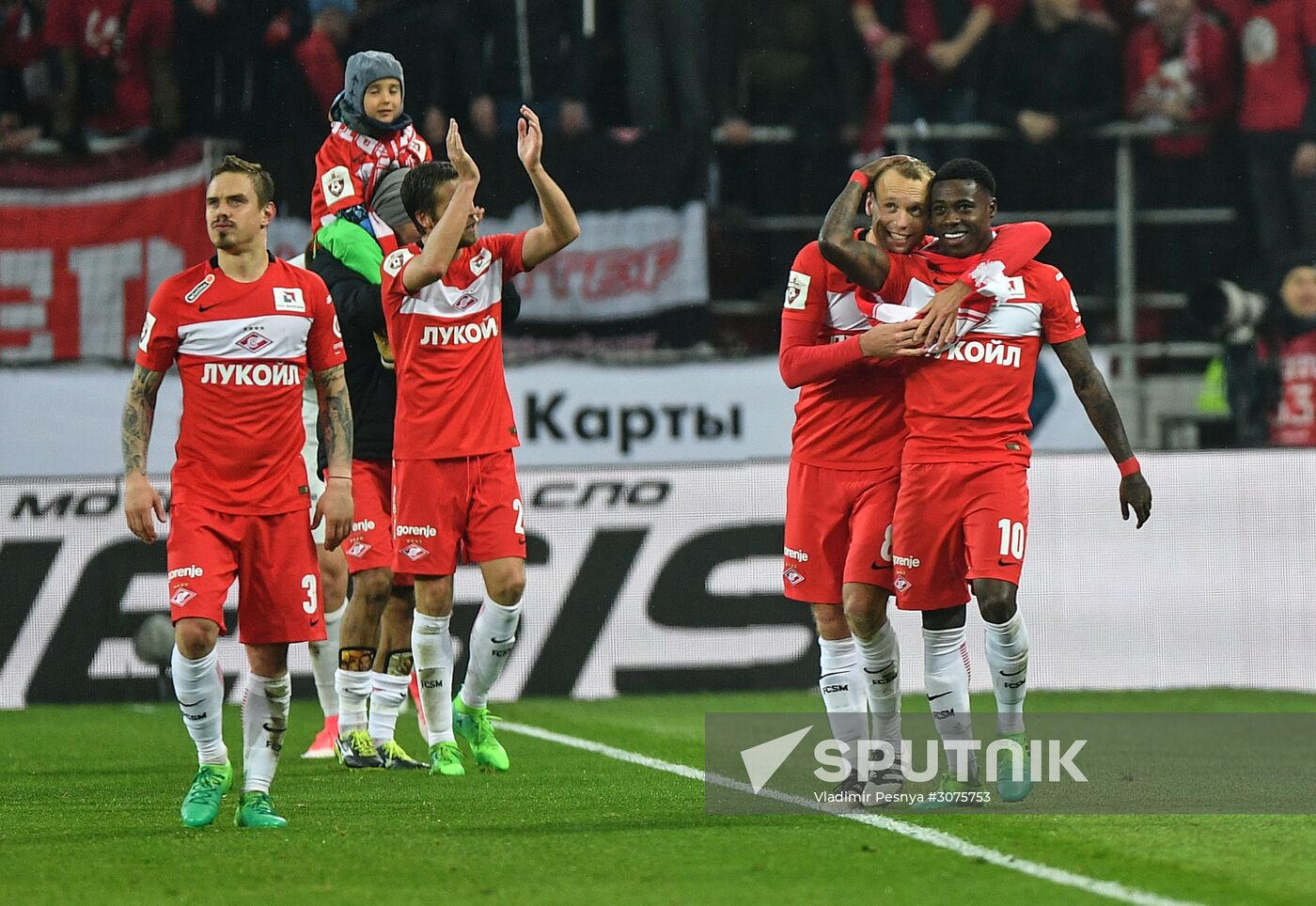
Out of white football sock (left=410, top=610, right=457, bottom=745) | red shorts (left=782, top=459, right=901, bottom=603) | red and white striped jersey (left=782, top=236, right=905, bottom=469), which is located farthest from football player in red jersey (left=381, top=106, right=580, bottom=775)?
red shorts (left=782, top=459, right=901, bottom=603)

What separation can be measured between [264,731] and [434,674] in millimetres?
1620

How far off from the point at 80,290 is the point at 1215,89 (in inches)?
315

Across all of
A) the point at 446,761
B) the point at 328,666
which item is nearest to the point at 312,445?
the point at 328,666

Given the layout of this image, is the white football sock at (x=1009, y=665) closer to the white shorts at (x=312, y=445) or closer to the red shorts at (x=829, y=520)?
the red shorts at (x=829, y=520)

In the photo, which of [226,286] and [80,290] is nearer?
[226,286]

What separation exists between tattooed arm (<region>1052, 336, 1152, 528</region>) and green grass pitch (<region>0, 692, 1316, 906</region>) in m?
1.04

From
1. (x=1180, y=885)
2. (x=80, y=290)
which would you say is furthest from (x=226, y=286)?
(x=80, y=290)

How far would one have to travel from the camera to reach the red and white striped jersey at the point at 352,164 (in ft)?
28.3

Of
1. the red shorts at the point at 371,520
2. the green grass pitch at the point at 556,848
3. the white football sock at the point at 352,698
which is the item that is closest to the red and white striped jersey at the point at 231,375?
the green grass pitch at the point at 556,848

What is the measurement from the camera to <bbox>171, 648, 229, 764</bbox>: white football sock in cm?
645

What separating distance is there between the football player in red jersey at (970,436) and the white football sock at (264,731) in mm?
2003

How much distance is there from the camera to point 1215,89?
14.8 m

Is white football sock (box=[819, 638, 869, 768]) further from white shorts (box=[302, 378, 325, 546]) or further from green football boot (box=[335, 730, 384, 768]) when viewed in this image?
white shorts (box=[302, 378, 325, 546])

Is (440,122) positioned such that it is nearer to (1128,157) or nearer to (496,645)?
(1128,157)
